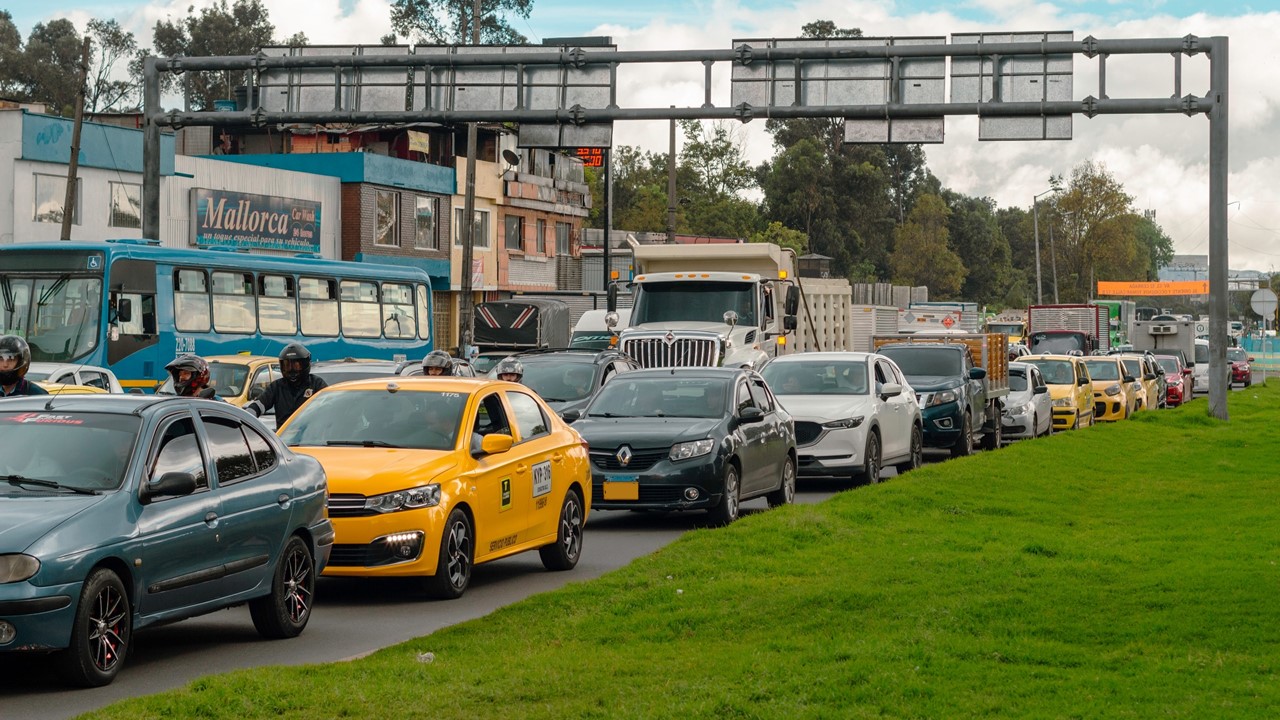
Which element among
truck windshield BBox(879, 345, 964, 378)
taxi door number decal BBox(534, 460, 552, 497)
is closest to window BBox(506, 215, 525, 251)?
truck windshield BBox(879, 345, 964, 378)

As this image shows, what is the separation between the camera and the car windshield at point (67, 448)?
29.2 feet

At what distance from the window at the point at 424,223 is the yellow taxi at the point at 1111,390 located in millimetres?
23210

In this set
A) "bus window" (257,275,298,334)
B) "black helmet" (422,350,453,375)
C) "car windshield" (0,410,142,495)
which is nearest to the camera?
"car windshield" (0,410,142,495)

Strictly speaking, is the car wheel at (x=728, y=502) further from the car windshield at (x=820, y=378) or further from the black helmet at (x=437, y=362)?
the car windshield at (x=820, y=378)

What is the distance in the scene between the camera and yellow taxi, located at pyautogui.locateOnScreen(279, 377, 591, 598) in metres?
11.5

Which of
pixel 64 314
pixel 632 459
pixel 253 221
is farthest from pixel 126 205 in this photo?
pixel 632 459

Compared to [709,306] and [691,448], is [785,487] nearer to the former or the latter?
[691,448]

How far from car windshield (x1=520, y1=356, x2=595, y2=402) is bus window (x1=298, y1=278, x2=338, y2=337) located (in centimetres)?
971

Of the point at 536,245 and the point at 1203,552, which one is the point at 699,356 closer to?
the point at 1203,552

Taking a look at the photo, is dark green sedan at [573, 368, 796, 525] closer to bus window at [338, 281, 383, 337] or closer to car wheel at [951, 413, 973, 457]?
car wheel at [951, 413, 973, 457]

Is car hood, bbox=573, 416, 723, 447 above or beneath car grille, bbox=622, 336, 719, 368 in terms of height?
beneath

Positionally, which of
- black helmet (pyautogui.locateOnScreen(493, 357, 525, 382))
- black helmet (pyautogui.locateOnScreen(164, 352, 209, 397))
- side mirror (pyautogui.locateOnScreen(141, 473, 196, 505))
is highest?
black helmet (pyautogui.locateOnScreen(164, 352, 209, 397))

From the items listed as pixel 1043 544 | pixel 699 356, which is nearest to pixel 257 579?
pixel 1043 544

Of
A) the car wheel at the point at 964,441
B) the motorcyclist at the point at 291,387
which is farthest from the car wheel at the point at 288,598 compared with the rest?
the car wheel at the point at 964,441
